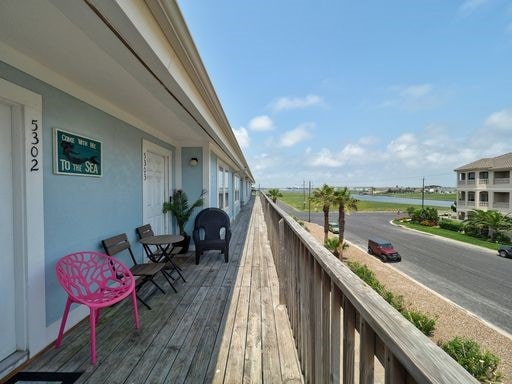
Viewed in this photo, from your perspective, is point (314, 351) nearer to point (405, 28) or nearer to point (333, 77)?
point (405, 28)

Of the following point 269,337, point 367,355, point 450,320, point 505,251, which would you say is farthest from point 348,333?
point 505,251

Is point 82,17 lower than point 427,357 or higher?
higher

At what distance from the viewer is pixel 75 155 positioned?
8.30ft

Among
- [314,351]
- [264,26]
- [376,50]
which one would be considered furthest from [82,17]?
[376,50]

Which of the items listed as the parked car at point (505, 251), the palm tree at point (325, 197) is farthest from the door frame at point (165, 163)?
the parked car at point (505, 251)

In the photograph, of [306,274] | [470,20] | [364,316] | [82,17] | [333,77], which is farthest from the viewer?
[333,77]

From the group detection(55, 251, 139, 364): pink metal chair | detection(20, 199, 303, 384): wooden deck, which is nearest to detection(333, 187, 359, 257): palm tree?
detection(20, 199, 303, 384): wooden deck

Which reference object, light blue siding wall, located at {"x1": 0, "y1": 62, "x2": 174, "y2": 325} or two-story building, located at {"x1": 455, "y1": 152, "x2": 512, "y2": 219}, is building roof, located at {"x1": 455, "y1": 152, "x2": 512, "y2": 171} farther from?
light blue siding wall, located at {"x1": 0, "y1": 62, "x2": 174, "y2": 325}

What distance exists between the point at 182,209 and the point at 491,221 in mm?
29160

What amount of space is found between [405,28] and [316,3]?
231 inches

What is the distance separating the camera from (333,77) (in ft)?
46.6

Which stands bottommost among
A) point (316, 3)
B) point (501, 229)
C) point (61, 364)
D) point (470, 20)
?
point (501, 229)

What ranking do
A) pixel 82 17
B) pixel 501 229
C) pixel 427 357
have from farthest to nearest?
1. pixel 501 229
2. pixel 82 17
3. pixel 427 357

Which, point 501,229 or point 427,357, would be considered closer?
point 427,357
